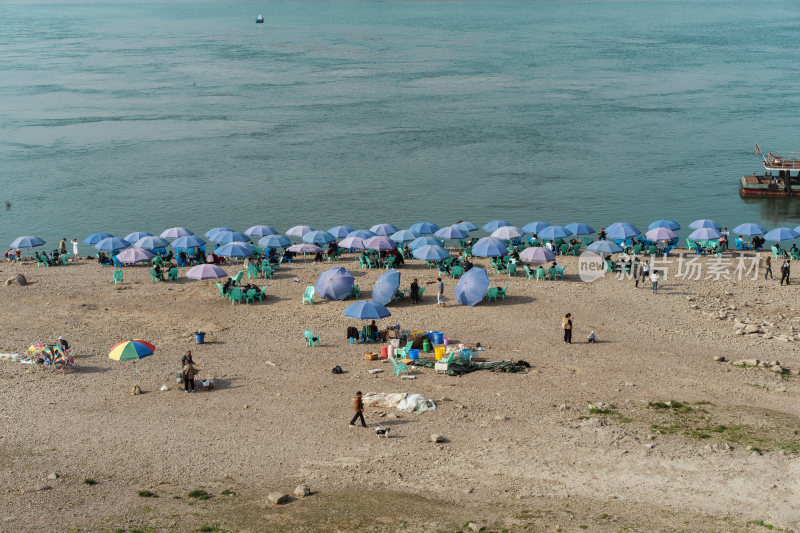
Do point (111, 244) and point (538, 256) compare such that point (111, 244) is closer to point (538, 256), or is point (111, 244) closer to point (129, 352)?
point (129, 352)

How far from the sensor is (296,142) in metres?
81.9

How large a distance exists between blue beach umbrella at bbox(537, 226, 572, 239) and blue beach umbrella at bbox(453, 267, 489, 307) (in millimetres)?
11011

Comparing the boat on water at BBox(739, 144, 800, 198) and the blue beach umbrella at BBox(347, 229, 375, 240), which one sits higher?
the boat on water at BBox(739, 144, 800, 198)

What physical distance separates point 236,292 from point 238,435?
12864mm

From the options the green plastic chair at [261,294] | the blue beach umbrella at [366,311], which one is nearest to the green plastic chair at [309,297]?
the green plastic chair at [261,294]

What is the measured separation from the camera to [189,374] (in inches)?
915

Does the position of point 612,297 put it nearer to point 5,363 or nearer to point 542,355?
point 542,355

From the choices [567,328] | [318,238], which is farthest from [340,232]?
[567,328]

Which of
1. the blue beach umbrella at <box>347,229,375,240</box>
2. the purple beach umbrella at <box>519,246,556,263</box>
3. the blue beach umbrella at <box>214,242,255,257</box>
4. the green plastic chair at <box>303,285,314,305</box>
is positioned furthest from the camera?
the blue beach umbrella at <box>347,229,375,240</box>

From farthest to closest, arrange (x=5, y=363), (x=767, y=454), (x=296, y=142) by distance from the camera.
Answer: (x=296, y=142) → (x=5, y=363) → (x=767, y=454)

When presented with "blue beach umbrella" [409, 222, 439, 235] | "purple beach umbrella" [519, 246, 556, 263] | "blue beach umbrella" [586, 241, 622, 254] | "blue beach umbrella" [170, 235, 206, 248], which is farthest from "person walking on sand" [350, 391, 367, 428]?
"blue beach umbrella" [409, 222, 439, 235]

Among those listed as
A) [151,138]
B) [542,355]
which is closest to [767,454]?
[542,355]

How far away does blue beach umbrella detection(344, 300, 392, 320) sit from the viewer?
28.1 m

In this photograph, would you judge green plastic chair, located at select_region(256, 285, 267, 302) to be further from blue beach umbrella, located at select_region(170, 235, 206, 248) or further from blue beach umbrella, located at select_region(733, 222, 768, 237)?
blue beach umbrella, located at select_region(733, 222, 768, 237)
